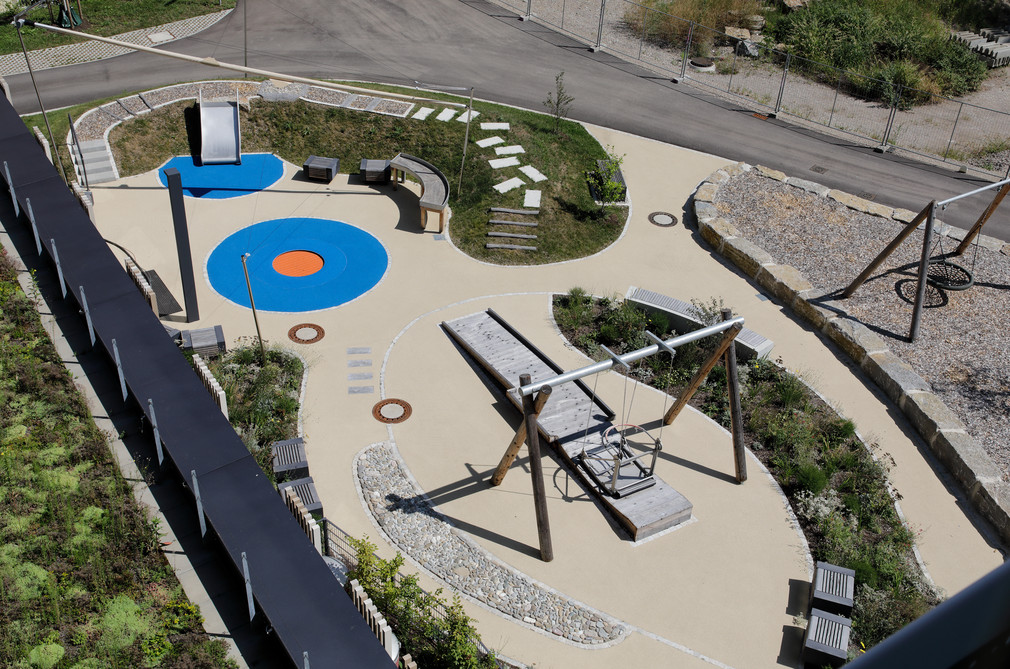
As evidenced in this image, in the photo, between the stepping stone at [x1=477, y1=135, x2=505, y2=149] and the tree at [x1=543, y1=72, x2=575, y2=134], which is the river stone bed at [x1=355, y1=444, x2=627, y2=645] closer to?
the stepping stone at [x1=477, y1=135, x2=505, y2=149]

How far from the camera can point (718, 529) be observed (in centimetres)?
1714

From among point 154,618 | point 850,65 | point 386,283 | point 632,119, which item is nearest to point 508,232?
point 386,283

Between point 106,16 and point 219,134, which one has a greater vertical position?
point 106,16

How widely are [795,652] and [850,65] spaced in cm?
2889

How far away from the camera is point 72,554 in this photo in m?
12.1

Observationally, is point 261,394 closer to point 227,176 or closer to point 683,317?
point 683,317

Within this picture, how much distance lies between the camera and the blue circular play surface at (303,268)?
22578mm

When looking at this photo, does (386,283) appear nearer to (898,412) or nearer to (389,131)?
(389,131)

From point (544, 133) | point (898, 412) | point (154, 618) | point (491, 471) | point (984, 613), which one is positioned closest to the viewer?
point (984, 613)

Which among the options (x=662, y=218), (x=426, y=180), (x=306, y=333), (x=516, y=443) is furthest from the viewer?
(x=662, y=218)

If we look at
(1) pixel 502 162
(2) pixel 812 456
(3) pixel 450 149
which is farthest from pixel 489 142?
(2) pixel 812 456

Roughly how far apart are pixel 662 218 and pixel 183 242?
1387 centimetres

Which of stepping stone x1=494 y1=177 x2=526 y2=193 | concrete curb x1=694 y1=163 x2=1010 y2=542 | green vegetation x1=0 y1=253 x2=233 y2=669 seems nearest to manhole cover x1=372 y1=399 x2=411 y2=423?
green vegetation x1=0 y1=253 x2=233 y2=669

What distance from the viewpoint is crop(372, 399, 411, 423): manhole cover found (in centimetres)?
1900
